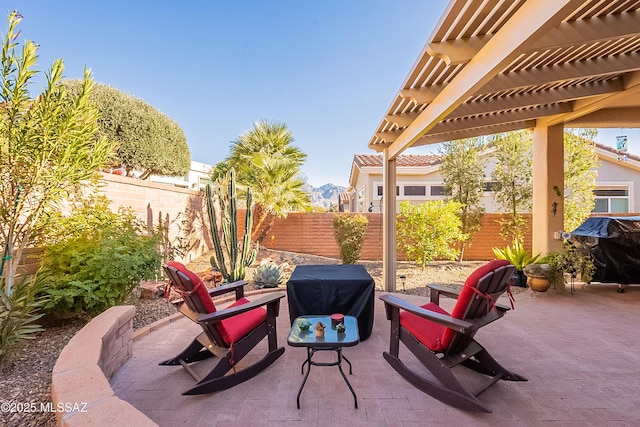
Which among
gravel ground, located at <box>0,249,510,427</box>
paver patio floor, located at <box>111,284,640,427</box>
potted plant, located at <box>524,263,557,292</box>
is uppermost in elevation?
potted plant, located at <box>524,263,557,292</box>

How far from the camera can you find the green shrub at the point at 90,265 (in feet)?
9.64

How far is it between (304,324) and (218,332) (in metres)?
0.66

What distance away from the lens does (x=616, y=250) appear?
208 inches

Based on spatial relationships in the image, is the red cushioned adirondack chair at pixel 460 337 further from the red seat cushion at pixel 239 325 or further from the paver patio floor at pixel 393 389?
the red seat cushion at pixel 239 325

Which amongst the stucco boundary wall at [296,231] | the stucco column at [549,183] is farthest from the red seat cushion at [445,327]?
the stucco boundary wall at [296,231]

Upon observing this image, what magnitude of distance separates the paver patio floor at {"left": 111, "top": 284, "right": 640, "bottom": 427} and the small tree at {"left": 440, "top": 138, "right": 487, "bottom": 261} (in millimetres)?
4855

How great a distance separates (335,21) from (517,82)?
6.36m

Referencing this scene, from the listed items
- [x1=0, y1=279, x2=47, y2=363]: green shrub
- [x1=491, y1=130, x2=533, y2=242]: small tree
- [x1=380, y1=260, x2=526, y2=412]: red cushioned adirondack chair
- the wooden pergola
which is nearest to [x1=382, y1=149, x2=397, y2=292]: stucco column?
the wooden pergola

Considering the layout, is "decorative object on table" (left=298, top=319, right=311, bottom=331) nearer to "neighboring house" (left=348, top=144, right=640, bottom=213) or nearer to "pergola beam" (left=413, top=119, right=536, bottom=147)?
"pergola beam" (left=413, top=119, right=536, bottom=147)

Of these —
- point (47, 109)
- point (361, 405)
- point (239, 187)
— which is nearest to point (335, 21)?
point (239, 187)

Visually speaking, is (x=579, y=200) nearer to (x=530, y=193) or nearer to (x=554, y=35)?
(x=530, y=193)

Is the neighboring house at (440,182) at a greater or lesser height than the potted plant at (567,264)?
greater

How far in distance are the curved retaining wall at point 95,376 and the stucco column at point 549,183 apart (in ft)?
22.1

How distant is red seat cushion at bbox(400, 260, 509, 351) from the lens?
2.17 m
